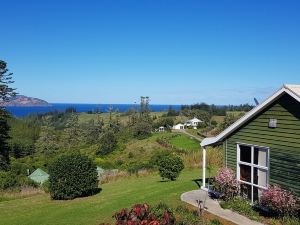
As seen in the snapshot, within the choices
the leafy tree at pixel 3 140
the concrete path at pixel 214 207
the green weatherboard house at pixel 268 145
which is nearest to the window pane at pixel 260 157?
the green weatherboard house at pixel 268 145

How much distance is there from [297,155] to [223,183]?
138 inches

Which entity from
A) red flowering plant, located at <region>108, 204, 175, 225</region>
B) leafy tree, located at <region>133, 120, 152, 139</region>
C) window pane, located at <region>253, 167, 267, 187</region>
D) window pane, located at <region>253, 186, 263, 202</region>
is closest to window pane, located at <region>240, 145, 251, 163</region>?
window pane, located at <region>253, 167, 267, 187</region>

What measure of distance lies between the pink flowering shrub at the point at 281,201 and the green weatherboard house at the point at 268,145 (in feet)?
1.25

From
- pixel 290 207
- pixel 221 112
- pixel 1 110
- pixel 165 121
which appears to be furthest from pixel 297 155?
pixel 221 112

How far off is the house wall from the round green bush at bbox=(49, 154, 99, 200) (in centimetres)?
954

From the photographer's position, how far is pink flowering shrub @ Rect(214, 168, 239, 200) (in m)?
15.0

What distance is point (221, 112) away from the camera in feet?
445

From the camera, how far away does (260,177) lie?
1434cm

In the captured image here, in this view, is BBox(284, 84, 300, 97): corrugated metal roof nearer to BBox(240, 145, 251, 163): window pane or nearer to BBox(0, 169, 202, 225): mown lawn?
BBox(240, 145, 251, 163): window pane

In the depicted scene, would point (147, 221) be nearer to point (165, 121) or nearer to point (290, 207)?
point (290, 207)

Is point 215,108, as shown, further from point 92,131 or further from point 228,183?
point 228,183

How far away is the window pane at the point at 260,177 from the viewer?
14.1 meters

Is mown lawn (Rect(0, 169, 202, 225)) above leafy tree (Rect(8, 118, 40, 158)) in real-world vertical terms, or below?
above

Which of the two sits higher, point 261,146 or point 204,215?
point 261,146
